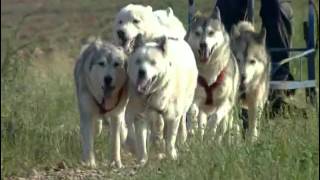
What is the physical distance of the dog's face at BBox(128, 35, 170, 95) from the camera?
27.3 ft

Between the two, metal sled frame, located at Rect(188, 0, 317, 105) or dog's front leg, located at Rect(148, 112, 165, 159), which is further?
metal sled frame, located at Rect(188, 0, 317, 105)

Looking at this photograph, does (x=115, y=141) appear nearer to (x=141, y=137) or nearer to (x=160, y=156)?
(x=141, y=137)

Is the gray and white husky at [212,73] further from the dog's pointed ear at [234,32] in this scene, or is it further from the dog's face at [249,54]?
the dog's pointed ear at [234,32]

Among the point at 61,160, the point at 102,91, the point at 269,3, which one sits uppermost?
the point at 269,3

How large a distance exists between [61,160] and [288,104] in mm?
2514

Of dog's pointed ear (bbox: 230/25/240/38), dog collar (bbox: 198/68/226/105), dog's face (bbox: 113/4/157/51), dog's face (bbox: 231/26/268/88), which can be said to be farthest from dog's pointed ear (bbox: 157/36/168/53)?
dog's pointed ear (bbox: 230/25/240/38)

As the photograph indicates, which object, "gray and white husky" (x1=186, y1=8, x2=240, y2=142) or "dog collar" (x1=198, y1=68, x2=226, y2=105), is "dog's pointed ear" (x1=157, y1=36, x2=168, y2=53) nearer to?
"gray and white husky" (x1=186, y1=8, x2=240, y2=142)

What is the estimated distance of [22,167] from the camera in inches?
297

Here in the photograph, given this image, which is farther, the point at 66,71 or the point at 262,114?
the point at 66,71

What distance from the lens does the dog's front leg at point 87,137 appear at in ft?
27.6

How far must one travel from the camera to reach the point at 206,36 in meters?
9.63

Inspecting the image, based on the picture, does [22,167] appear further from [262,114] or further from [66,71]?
[66,71]

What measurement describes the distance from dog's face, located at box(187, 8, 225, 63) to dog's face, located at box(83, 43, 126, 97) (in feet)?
4.12

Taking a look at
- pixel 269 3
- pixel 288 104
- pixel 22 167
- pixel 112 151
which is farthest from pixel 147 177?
pixel 269 3
